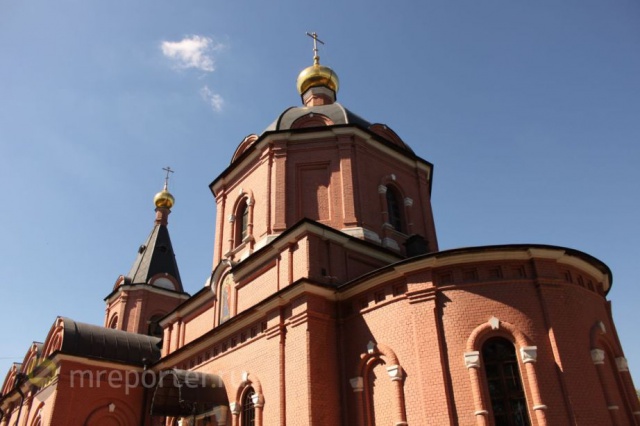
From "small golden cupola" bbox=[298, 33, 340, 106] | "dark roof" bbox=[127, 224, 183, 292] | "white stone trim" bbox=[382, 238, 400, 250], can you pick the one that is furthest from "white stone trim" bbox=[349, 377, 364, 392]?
"dark roof" bbox=[127, 224, 183, 292]

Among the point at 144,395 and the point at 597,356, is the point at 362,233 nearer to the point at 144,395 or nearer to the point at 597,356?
the point at 597,356

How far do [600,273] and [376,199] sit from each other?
5.77 meters

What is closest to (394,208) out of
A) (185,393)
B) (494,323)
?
(494,323)

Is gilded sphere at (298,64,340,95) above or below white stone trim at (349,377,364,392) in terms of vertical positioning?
above

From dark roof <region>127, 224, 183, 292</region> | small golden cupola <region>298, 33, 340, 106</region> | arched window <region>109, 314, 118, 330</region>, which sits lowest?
arched window <region>109, 314, 118, 330</region>

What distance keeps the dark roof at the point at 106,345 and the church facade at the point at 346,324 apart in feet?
0.24

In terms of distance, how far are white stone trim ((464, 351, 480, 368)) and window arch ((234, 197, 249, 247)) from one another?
764cm

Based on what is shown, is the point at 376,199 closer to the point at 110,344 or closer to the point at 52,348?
the point at 110,344

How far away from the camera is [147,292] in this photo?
2323cm

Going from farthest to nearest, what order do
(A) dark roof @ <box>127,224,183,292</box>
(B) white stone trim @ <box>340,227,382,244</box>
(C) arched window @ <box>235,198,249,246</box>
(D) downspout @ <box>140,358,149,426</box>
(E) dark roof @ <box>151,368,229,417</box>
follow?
(A) dark roof @ <box>127,224,183,292</box> → (D) downspout @ <box>140,358,149,426</box> → (C) arched window @ <box>235,198,249,246</box> → (B) white stone trim @ <box>340,227,382,244</box> → (E) dark roof @ <box>151,368,229,417</box>

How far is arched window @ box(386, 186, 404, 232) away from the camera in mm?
14609

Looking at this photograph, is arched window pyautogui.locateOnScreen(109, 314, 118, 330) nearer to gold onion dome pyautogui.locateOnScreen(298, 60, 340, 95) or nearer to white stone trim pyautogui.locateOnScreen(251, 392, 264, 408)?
gold onion dome pyautogui.locateOnScreen(298, 60, 340, 95)

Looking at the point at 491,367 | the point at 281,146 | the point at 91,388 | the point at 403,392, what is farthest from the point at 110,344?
the point at 491,367

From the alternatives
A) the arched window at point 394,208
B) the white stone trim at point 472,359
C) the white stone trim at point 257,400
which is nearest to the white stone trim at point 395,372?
the white stone trim at point 472,359
